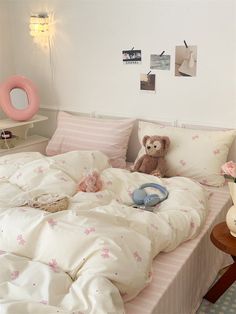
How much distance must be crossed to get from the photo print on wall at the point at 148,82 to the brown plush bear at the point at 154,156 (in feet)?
1.30

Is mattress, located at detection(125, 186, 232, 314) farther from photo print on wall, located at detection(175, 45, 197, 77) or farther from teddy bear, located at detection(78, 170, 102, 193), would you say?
photo print on wall, located at detection(175, 45, 197, 77)

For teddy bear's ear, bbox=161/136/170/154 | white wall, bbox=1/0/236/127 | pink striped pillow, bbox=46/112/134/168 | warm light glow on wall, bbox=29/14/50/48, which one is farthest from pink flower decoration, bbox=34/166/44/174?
warm light glow on wall, bbox=29/14/50/48

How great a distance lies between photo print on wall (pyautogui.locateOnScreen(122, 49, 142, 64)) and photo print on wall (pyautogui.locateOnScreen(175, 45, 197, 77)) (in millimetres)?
285

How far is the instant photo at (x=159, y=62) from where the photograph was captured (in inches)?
100

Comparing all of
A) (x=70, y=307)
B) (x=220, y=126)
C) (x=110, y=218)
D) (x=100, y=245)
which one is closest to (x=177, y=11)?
(x=220, y=126)

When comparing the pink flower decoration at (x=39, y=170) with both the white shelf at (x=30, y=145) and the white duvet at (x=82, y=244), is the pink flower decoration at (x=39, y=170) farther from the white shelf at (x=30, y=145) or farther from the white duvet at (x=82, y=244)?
the white shelf at (x=30, y=145)

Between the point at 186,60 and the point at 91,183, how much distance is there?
104 centimetres

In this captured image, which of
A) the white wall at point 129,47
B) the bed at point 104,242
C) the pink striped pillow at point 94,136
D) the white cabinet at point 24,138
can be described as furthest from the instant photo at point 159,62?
the white cabinet at point 24,138

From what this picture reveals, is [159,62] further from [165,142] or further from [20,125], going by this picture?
[20,125]

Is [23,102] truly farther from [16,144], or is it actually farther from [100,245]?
[100,245]

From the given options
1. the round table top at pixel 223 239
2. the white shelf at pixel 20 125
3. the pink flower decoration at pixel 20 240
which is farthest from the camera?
the white shelf at pixel 20 125

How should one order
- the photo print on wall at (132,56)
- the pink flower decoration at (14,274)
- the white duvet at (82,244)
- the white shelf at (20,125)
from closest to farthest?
the white duvet at (82,244) < the pink flower decoration at (14,274) < the photo print on wall at (132,56) < the white shelf at (20,125)

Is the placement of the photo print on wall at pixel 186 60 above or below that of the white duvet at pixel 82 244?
above

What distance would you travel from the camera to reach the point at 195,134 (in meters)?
2.42
